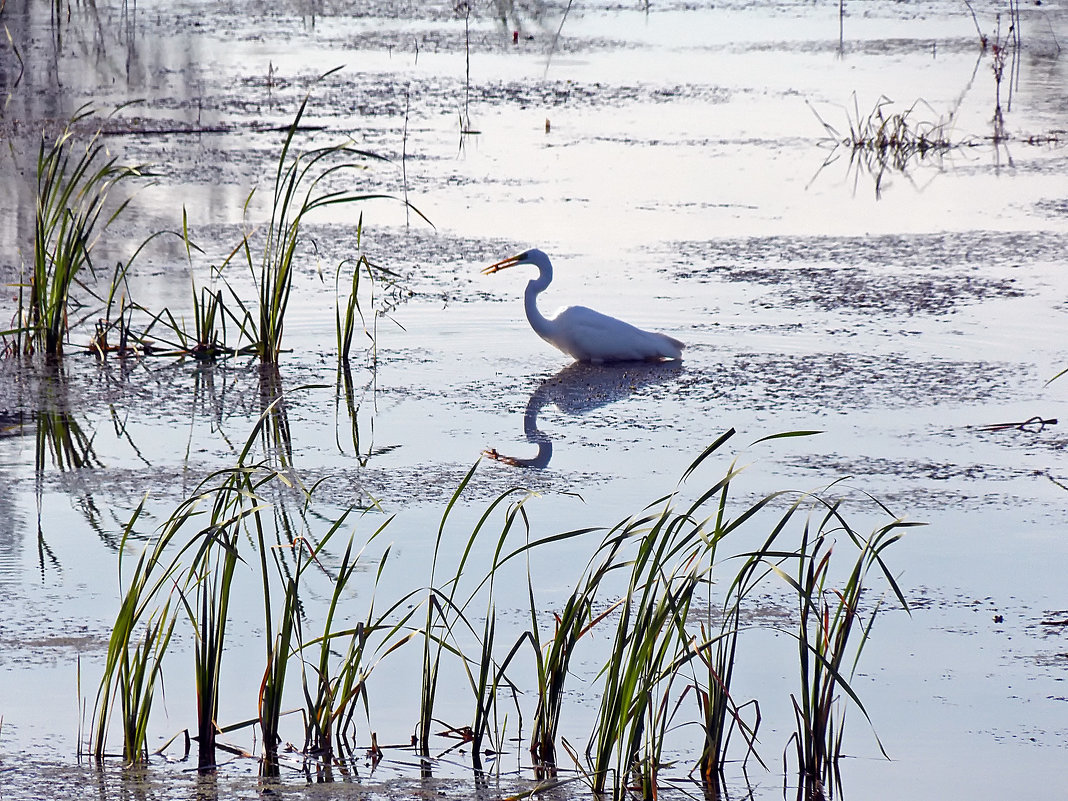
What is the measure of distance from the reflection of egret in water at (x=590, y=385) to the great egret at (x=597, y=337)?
4 centimetres

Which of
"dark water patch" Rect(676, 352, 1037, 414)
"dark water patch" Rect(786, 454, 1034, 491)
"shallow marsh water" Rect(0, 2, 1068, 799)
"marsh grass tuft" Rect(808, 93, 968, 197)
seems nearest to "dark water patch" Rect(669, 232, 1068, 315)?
"shallow marsh water" Rect(0, 2, 1068, 799)

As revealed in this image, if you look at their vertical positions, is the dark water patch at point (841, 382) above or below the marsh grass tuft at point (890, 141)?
below

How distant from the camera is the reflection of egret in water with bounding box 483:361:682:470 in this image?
510 cm

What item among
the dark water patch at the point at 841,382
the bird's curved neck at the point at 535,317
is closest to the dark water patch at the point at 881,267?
the dark water patch at the point at 841,382

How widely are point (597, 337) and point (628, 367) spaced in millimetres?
187

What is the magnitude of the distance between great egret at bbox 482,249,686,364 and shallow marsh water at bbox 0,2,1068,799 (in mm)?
71

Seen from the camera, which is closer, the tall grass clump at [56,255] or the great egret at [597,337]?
the tall grass clump at [56,255]

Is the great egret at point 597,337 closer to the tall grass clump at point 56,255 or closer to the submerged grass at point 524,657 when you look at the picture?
the tall grass clump at point 56,255

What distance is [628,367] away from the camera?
5.57 meters

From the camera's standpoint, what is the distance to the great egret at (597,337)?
17.9 ft

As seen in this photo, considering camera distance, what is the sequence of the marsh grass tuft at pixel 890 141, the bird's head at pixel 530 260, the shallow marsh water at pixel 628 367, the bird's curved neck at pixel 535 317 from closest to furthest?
1. the shallow marsh water at pixel 628 367
2. the bird's curved neck at pixel 535 317
3. the bird's head at pixel 530 260
4. the marsh grass tuft at pixel 890 141

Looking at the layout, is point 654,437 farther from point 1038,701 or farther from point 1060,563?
point 1038,701

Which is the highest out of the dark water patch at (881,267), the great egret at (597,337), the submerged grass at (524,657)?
the dark water patch at (881,267)

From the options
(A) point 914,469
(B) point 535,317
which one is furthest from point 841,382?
(B) point 535,317
